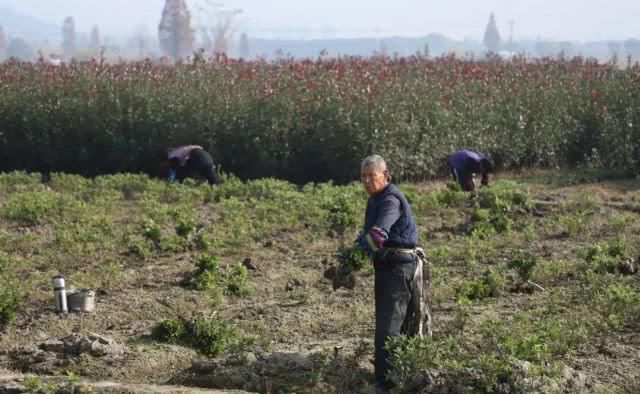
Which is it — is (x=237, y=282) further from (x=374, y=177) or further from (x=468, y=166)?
(x=468, y=166)

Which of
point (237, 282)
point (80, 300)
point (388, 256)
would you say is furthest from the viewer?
point (237, 282)

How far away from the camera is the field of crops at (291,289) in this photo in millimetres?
Result: 7898

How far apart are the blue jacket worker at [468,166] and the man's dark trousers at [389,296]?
7.95 metres

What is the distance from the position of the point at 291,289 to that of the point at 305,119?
25.3 feet

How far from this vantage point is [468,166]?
15.6 meters

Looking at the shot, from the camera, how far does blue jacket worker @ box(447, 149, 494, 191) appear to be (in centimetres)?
1548

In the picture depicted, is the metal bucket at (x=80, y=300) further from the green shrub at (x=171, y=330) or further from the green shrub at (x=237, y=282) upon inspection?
the green shrub at (x=237, y=282)

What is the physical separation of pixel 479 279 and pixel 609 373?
2.80 meters

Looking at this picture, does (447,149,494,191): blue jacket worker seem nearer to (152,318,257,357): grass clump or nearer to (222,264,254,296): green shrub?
(222,264,254,296): green shrub

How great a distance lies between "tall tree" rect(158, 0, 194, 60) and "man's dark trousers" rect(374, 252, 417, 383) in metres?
115

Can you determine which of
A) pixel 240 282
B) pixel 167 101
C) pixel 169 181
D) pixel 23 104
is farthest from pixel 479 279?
pixel 23 104

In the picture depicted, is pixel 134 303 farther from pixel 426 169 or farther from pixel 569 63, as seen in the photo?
pixel 569 63

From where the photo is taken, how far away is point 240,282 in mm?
10656

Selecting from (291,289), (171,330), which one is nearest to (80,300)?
(171,330)
